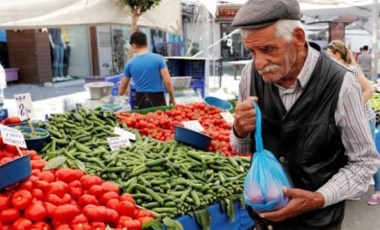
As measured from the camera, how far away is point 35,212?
2.52 m

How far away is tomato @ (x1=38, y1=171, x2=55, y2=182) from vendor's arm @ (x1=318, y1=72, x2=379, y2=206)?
182 cm

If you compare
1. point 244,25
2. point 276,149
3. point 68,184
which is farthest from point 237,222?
point 244,25

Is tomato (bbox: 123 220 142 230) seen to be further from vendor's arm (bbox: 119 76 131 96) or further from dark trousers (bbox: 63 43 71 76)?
dark trousers (bbox: 63 43 71 76)

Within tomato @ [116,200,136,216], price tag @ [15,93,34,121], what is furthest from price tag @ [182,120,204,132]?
tomato @ [116,200,136,216]

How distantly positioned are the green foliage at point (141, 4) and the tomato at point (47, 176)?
3.72 metres

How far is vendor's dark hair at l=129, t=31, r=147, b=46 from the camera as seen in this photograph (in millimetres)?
6297

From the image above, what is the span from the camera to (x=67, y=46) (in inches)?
677

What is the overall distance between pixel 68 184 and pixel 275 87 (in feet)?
5.53

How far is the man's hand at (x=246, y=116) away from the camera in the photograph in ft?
5.78

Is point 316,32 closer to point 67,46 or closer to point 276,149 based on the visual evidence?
point 67,46

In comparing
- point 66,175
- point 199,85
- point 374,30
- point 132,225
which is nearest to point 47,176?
point 66,175

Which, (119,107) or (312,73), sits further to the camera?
(119,107)

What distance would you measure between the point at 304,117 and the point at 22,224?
64.7 inches

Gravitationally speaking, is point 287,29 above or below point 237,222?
above
